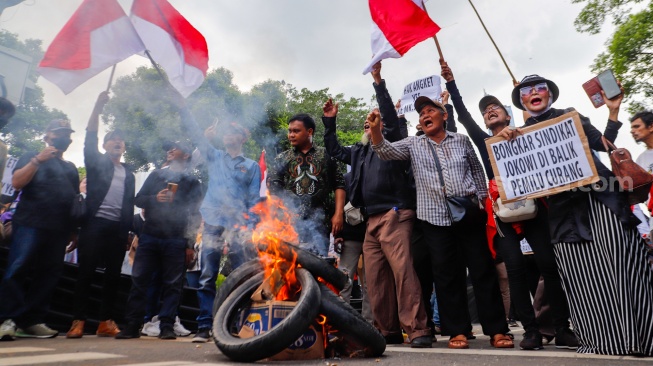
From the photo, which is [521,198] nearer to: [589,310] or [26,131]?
[589,310]

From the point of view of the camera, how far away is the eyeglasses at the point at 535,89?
4.46 metres

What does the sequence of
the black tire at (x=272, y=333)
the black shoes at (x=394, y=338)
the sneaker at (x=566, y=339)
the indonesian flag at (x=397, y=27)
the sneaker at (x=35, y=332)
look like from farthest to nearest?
the indonesian flag at (x=397, y=27), the sneaker at (x=35, y=332), the black shoes at (x=394, y=338), the sneaker at (x=566, y=339), the black tire at (x=272, y=333)

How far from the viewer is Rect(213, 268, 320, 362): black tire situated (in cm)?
328

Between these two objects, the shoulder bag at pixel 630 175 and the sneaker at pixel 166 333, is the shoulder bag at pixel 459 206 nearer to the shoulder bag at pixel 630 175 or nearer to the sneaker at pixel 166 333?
the shoulder bag at pixel 630 175

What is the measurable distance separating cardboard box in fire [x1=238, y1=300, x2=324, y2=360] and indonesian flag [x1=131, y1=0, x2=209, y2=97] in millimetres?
3154

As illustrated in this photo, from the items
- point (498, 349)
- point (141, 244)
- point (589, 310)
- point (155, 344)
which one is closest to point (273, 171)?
point (141, 244)

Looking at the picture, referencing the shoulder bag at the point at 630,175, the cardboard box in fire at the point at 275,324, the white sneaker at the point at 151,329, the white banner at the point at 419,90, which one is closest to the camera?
the cardboard box in fire at the point at 275,324

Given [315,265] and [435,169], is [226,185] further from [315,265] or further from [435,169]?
[435,169]

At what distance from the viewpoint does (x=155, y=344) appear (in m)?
4.81

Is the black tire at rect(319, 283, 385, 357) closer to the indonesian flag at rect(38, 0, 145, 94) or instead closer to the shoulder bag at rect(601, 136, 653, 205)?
the shoulder bag at rect(601, 136, 653, 205)

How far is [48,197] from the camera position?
5488 millimetres

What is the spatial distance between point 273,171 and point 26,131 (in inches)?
116

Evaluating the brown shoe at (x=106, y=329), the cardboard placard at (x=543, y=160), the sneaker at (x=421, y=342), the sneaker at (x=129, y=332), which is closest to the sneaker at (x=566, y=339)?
the sneaker at (x=421, y=342)

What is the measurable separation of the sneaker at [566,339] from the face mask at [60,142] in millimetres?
5286
